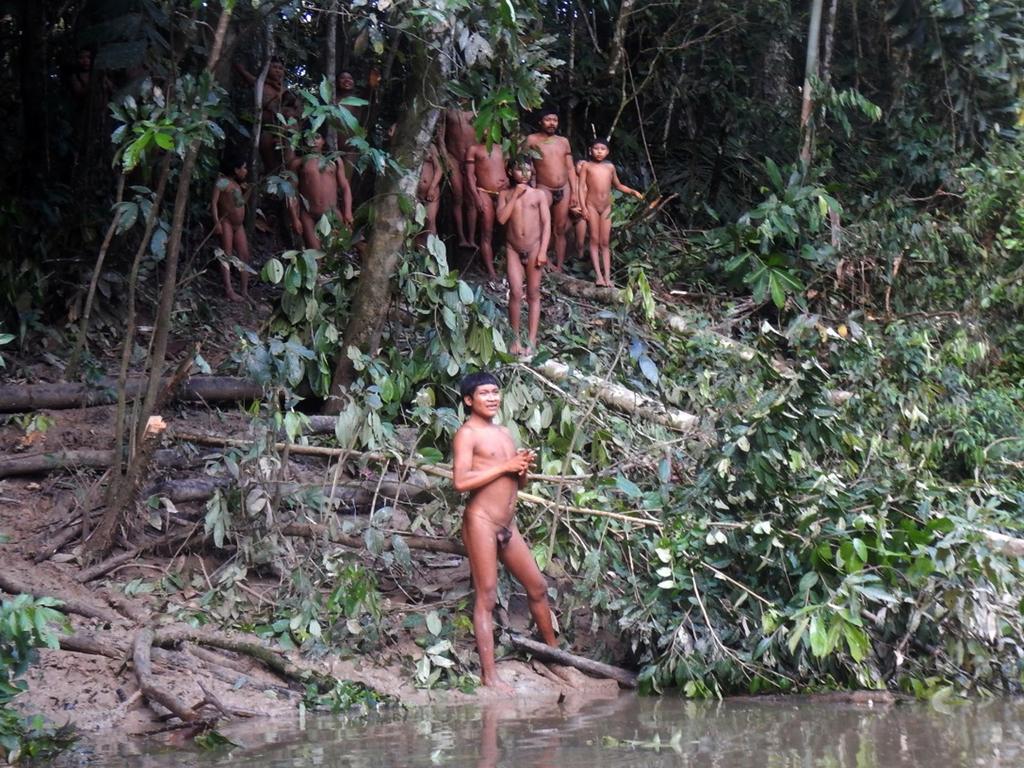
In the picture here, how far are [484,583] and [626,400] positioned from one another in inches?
106

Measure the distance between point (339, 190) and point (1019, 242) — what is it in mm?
6151

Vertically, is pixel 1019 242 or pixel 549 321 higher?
pixel 1019 242

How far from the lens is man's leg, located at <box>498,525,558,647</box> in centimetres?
597

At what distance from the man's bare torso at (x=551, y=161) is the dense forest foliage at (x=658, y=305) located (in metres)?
0.94

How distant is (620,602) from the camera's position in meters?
5.98

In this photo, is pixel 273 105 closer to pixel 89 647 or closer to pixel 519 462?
pixel 519 462

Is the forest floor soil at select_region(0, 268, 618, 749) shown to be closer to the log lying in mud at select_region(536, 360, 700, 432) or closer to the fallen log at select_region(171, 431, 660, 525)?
the fallen log at select_region(171, 431, 660, 525)

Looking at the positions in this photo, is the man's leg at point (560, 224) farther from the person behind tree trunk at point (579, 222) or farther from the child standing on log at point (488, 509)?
the child standing on log at point (488, 509)

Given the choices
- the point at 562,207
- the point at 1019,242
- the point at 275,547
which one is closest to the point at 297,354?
the point at 275,547

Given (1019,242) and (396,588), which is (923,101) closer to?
(1019,242)

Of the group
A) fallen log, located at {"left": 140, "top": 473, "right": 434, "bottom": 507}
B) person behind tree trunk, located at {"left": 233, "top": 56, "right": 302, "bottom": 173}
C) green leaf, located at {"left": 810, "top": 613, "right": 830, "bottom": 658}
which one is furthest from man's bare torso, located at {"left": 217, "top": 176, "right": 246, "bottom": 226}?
green leaf, located at {"left": 810, "top": 613, "right": 830, "bottom": 658}

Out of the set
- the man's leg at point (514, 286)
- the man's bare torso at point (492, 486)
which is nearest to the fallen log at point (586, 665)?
the man's bare torso at point (492, 486)

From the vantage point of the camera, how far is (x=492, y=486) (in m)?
5.90

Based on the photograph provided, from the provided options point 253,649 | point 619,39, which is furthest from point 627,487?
point 619,39
